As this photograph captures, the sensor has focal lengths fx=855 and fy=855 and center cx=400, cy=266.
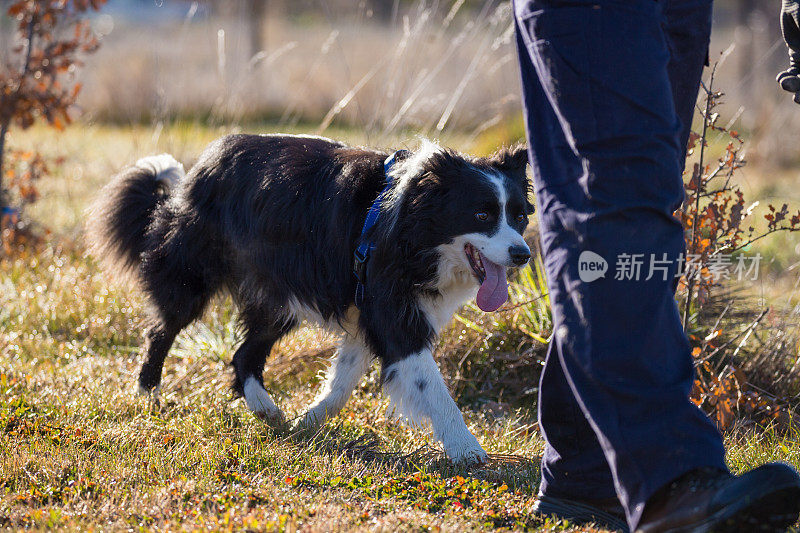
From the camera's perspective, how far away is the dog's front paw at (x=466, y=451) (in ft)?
9.88

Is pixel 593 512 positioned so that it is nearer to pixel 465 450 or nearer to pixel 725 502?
pixel 725 502

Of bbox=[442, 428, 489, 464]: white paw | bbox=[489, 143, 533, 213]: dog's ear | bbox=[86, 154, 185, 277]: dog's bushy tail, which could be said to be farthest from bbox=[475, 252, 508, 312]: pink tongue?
bbox=[86, 154, 185, 277]: dog's bushy tail

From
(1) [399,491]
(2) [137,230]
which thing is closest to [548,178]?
(1) [399,491]

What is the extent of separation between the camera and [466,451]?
305cm

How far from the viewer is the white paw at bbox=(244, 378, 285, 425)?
137 inches

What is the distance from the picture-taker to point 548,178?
2.01m

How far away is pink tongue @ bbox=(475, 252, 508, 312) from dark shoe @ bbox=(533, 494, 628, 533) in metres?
1.06

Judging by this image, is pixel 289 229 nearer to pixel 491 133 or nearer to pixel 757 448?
pixel 757 448

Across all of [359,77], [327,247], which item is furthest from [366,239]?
[359,77]

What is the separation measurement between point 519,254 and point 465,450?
2.42 feet

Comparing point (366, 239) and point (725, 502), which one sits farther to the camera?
point (366, 239)

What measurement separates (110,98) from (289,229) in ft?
30.4

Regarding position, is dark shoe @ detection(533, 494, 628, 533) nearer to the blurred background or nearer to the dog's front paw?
the dog's front paw

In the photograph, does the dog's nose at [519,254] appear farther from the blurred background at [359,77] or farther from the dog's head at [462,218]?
the blurred background at [359,77]
